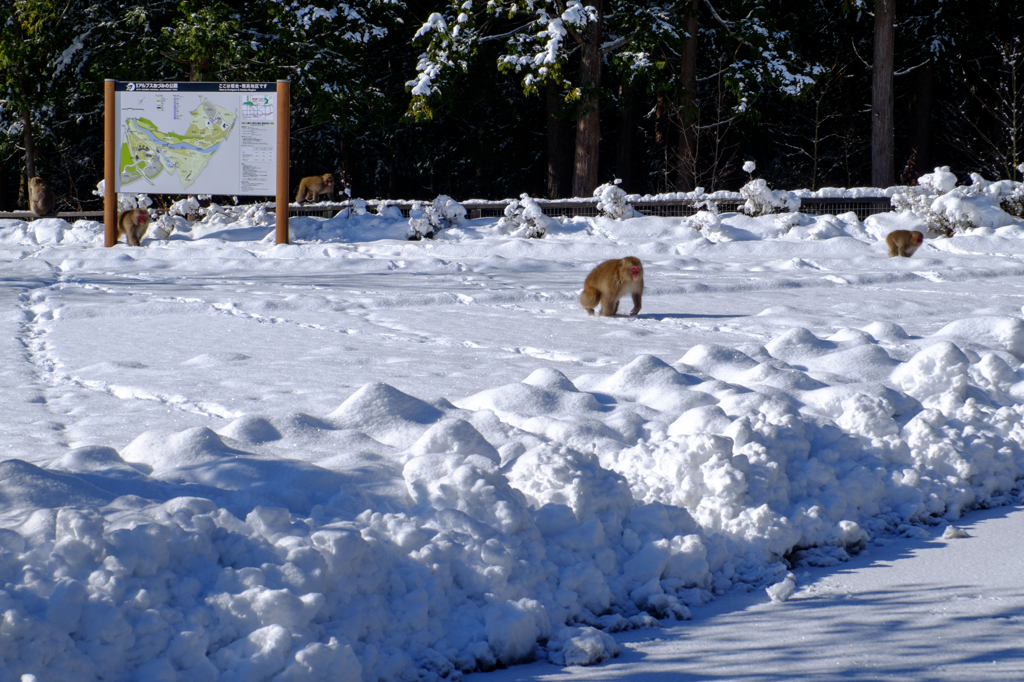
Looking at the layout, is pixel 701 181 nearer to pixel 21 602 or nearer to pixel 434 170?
pixel 434 170

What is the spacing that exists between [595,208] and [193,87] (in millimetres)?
7060

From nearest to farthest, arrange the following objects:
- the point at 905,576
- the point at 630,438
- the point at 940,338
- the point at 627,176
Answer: the point at 905,576, the point at 630,438, the point at 940,338, the point at 627,176

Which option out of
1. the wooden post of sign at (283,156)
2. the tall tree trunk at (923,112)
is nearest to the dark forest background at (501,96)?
the tall tree trunk at (923,112)

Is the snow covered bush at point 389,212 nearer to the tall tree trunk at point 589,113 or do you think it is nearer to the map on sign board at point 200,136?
the map on sign board at point 200,136

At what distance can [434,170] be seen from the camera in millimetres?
29812

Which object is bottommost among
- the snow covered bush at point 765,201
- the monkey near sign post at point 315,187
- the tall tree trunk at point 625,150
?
the snow covered bush at point 765,201

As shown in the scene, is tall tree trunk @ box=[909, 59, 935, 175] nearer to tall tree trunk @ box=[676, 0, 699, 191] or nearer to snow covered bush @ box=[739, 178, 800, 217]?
tall tree trunk @ box=[676, 0, 699, 191]

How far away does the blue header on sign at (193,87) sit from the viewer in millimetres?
14883

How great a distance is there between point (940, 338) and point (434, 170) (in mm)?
Answer: 24017

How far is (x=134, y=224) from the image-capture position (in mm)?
14984

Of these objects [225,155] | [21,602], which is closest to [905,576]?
[21,602]

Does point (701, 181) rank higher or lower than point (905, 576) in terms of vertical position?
higher

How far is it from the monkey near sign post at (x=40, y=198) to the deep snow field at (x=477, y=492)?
1034cm

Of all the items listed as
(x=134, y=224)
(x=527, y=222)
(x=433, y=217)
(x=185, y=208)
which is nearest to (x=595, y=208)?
(x=527, y=222)
